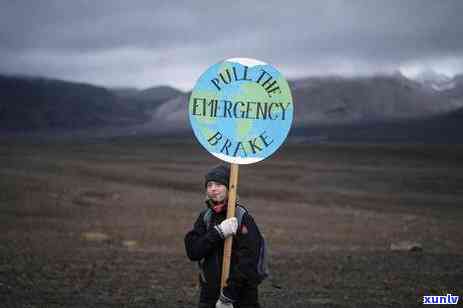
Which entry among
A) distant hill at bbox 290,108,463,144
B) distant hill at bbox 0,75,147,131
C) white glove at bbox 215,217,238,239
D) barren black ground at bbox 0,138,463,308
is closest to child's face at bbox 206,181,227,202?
white glove at bbox 215,217,238,239

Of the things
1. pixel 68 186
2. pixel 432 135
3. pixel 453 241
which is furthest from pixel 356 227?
pixel 432 135

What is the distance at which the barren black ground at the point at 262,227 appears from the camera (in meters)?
7.70

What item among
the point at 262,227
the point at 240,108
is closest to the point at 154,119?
the point at 262,227

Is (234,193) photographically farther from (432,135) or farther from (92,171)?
(432,135)

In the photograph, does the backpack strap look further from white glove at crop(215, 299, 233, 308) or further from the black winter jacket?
white glove at crop(215, 299, 233, 308)

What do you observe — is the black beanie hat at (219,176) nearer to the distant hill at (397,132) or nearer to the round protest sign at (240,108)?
the round protest sign at (240,108)

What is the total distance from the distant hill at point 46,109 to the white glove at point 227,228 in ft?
492

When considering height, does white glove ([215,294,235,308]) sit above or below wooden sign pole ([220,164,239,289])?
below

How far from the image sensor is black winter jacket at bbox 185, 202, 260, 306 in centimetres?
409

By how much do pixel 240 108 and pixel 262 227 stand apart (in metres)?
14.3

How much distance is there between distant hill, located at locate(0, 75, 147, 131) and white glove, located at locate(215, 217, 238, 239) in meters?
150

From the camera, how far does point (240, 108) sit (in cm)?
445

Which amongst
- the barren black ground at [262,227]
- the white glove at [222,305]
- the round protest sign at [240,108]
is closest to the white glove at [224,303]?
the white glove at [222,305]

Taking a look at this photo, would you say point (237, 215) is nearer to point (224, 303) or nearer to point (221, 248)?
point (221, 248)
